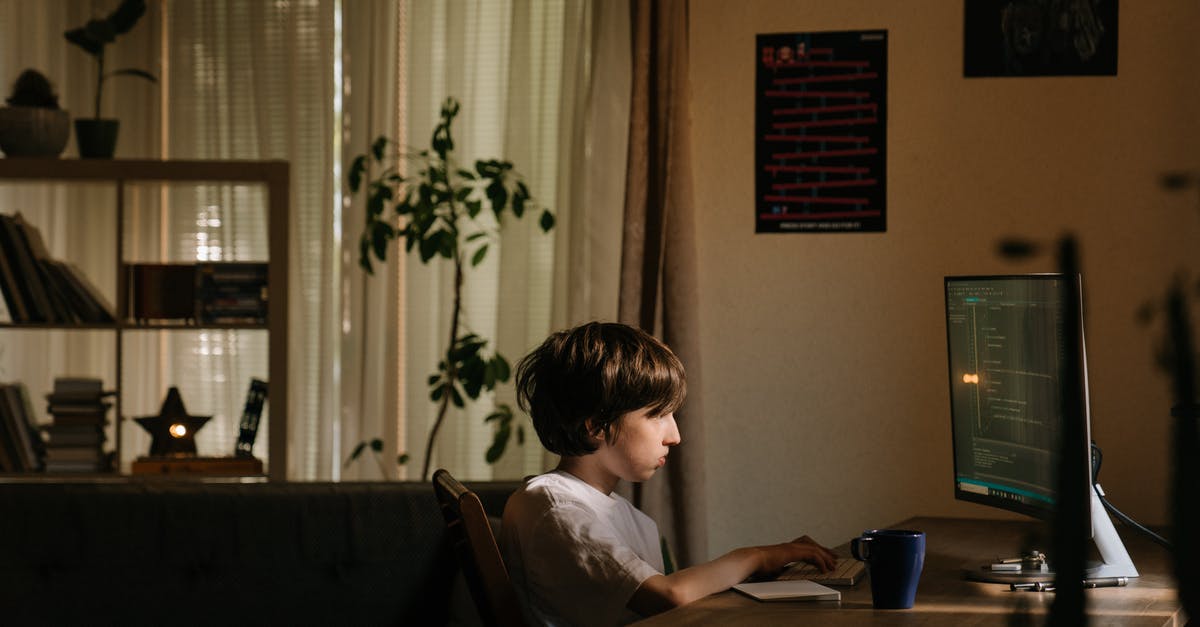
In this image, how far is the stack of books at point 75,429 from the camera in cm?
323

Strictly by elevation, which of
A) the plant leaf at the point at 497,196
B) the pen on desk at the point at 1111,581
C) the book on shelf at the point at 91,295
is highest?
the plant leaf at the point at 497,196

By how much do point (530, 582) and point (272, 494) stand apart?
3.23 feet

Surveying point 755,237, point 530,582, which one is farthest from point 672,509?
point 530,582

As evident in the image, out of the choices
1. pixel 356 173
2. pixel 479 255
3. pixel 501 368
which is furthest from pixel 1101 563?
pixel 356 173

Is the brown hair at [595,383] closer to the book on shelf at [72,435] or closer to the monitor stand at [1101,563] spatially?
the monitor stand at [1101,563]

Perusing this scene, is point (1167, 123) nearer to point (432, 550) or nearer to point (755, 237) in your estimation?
point (755, 237)

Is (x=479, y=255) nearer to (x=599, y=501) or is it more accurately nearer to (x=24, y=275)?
(x=24, y=275)

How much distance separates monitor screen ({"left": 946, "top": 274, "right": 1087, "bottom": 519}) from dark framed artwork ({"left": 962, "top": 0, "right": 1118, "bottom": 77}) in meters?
1.17

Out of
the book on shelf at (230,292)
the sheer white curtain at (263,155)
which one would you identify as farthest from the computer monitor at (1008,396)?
the sheer white curtain at (263,155)

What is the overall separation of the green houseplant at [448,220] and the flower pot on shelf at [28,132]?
802mm

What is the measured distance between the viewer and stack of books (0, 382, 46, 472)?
10.6 feet

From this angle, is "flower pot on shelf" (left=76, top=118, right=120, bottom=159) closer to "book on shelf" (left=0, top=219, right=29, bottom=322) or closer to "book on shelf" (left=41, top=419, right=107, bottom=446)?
"book on shelf" (left=0, top=219, right=29, bottom=322)

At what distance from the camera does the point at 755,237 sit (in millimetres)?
3143

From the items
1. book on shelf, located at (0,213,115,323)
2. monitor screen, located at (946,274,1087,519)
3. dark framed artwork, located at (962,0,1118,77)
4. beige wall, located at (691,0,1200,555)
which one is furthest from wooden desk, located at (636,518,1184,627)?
book on shelf, located at (0,213,115,323)
